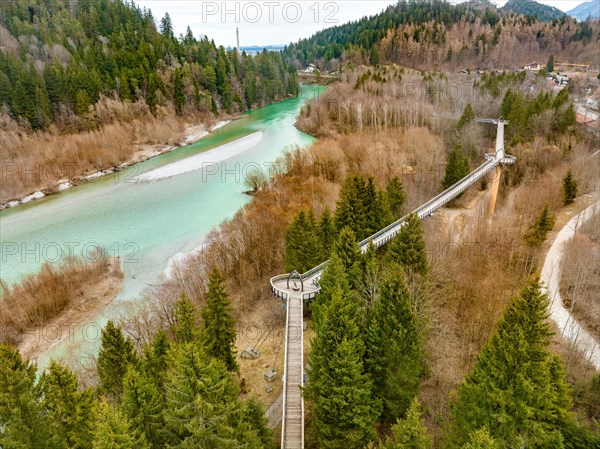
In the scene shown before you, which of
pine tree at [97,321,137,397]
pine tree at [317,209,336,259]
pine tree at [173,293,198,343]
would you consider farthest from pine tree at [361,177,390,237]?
pine tree at [97,321,137,397]

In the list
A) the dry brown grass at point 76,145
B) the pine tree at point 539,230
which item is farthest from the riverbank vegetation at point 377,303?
the dry brown grass at point 76,145

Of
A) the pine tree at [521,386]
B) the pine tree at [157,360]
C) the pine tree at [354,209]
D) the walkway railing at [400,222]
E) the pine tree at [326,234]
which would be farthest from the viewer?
the pine tree at [354,209]

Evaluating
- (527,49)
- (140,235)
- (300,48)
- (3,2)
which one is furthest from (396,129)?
(300,48)

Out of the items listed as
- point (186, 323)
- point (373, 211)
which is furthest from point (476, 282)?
point (186, 323)

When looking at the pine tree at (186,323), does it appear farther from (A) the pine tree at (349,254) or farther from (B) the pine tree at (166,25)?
(B) the pine tree at (166,25)

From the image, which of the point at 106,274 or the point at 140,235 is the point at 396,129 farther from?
the point at 106,274

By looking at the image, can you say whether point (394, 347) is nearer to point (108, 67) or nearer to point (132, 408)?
point (132, 408)
